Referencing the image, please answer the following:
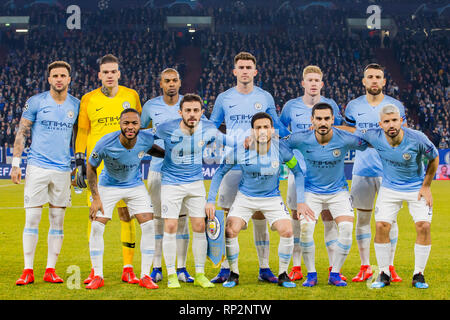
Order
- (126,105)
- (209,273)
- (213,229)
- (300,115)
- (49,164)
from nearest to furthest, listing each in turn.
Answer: (213,229), (49,164), (126,105), (300,115), (209,273)

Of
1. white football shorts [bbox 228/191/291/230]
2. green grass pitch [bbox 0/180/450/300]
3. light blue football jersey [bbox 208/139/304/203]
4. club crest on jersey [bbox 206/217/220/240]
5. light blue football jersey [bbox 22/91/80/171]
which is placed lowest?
green grass pitch [bbox 0/180/450/300]

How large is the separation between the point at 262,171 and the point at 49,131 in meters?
2.53

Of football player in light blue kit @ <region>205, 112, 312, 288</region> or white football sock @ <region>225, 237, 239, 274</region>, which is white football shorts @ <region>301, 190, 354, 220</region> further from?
white football sock @ <region>225, 237, 239, 274</region>

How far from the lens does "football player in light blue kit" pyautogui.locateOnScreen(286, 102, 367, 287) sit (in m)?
6.74

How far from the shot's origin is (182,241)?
7285 mm

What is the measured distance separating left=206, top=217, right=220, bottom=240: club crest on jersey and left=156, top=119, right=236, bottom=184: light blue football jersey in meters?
0.52

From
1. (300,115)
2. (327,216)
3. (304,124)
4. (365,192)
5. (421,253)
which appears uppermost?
(300,115)

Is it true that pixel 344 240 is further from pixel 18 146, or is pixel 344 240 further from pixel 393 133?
pixel 18 146

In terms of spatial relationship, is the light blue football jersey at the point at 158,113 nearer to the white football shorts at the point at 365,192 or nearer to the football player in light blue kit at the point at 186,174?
the football player in light blue kit at the point at 186,174

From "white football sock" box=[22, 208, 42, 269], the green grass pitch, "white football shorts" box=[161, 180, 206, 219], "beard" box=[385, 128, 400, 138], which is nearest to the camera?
the green grass pitch

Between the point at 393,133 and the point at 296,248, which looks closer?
the point at 393,133

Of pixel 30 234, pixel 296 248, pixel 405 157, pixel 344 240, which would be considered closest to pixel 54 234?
pixel 30 234

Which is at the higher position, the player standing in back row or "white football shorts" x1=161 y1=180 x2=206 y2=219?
the player standing in back row

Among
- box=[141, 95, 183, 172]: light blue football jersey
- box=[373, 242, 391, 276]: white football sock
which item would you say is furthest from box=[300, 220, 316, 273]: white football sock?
box=[141, 95, 183, 172]: light blue football jersey
